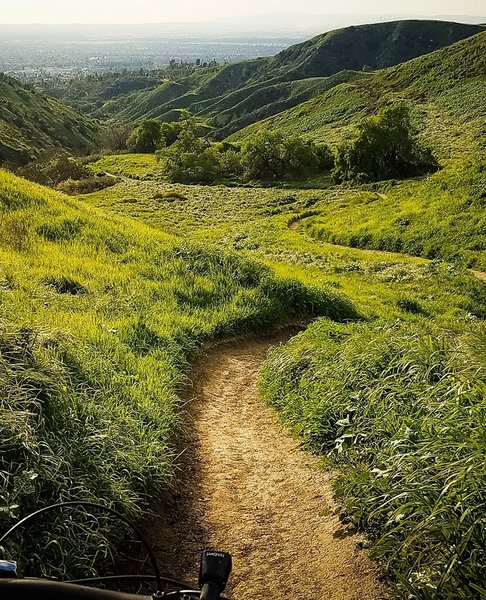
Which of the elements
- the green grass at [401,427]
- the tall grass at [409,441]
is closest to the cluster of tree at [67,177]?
the green grass at [401,427]

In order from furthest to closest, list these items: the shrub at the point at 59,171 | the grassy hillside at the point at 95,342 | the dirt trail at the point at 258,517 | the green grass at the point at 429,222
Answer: the shrub at the point at 59,171
the green grass at the point at 429,222
the grassy hillside at the point at 95,342
the dirt trail at the point at 258,517

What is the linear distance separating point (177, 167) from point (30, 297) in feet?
236

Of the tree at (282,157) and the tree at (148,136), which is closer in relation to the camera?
the tree at (282,157)

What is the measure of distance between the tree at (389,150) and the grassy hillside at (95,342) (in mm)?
46713

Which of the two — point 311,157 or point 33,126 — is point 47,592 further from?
point 33,126

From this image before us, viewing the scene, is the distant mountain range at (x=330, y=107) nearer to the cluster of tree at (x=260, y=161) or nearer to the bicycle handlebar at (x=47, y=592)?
the cluster of tree at (x=260, y=161)

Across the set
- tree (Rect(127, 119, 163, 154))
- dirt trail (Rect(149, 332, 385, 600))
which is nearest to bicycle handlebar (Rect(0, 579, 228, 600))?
dirt trail (Rect(149, 332, 385, 600))

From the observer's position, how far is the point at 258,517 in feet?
18.8

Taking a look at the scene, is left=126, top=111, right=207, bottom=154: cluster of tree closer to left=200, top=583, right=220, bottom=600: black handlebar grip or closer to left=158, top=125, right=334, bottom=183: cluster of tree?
left=158, top=125, right=334, bottom=183: cluster of tree

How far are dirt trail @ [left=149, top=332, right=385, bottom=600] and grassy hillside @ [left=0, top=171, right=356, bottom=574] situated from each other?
436 mm

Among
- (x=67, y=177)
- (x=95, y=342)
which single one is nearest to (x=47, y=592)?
(x=95, y=342)

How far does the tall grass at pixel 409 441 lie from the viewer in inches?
153

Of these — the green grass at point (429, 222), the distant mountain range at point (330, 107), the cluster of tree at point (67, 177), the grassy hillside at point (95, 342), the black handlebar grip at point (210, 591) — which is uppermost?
the distant mountain range at point (330, 107)

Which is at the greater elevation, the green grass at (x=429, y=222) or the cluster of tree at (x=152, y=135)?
the cluster of tree at (x=152, y=135)
